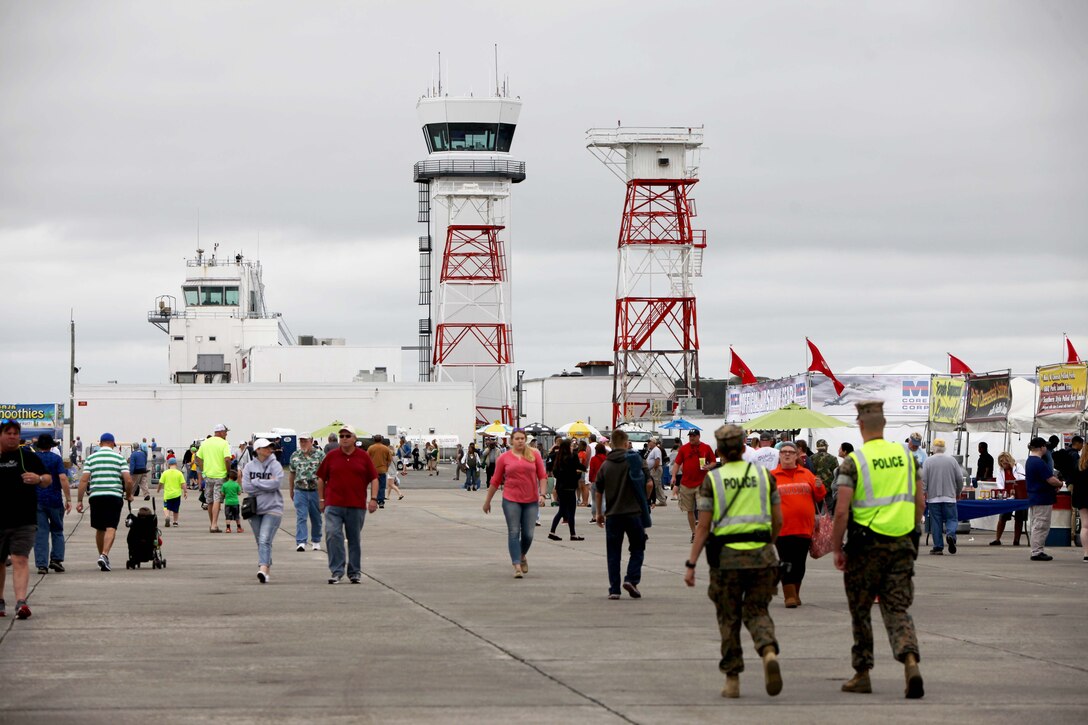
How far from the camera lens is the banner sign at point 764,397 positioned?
37944mm

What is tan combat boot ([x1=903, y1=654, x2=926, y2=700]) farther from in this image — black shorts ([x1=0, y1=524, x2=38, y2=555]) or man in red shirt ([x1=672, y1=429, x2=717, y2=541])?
man in red shirt ([x1=672, y1=429, x2=717, y2=541])

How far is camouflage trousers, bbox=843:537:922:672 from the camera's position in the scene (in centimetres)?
950

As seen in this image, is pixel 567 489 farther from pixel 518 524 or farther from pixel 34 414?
pixel 34 414

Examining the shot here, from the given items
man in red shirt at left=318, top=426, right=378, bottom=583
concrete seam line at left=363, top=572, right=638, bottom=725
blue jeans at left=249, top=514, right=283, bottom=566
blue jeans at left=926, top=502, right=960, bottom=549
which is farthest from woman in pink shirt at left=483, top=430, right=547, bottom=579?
blue jeans at left=926, top=502, right=960, bottom=549

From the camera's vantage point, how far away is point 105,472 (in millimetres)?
18734

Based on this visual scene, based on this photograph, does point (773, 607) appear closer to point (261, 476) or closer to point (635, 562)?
point (635, 562)

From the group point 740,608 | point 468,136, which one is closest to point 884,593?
point 740,608

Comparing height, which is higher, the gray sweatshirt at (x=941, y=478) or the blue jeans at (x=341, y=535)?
the gray sweatshirt at (x=941, y=478)

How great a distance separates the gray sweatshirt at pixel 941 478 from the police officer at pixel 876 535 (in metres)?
12.8

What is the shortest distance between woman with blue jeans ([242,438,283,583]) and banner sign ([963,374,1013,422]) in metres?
14.0

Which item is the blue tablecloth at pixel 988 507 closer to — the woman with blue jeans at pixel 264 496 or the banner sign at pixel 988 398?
the banner sign at pixel 988 398

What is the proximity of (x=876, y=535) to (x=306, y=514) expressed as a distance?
14676 mm

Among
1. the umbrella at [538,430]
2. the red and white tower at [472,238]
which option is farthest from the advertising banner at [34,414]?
the umbrella at [538,430]

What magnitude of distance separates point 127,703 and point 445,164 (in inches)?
3644
